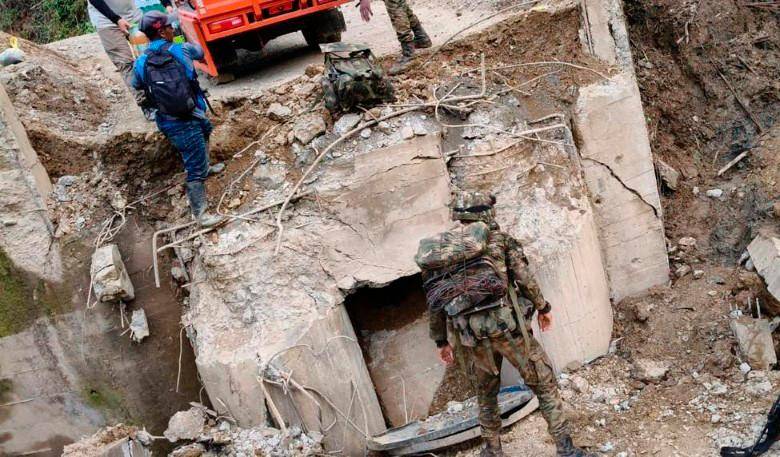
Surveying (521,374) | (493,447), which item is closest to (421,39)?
(521,374)

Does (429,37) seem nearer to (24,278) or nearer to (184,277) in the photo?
(184,277)

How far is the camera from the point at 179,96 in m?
5.17

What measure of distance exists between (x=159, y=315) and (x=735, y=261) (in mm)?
5292

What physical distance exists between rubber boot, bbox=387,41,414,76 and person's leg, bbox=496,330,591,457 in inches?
121

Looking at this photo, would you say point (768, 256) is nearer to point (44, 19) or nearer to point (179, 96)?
point (179, 96)

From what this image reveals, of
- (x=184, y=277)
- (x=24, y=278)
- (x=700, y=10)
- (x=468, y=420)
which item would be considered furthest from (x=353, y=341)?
(x=700, y=10)

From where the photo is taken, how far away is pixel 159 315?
5910 millimetres

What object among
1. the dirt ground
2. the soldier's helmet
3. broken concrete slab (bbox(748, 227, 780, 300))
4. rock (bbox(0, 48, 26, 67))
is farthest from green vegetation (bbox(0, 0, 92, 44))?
broken concrete slab (bbox(748, 227, 780, 300))

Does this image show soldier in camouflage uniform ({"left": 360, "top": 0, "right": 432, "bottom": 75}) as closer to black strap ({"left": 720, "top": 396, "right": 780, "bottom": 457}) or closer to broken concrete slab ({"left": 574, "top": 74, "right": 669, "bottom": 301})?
broken concrete slab ({"left": 574, "top": 74, "right": 669, "bottom": 301})

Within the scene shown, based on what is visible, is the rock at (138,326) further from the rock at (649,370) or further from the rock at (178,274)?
the rock at (649,370)

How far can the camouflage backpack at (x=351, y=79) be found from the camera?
18.8ft

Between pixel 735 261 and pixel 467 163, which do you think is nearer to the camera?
pixel 467 163

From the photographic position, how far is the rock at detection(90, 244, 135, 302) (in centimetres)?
564

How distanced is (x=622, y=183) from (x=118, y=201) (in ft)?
15.0
